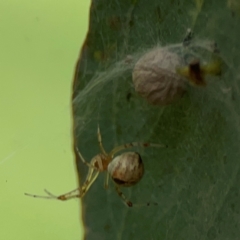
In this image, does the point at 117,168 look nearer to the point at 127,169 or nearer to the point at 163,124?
the point at 127,169

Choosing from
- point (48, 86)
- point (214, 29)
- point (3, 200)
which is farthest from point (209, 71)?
point (3, 200)

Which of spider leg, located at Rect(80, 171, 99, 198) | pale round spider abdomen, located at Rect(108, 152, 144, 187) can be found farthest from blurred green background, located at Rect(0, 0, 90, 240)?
pale round spider abdomen, located at Rect(108, 152, 144, 187)

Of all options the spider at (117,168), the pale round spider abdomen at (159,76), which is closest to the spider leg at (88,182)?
the spider at (117,168)

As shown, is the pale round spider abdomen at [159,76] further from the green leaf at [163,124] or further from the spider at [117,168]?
the spider at [117,168]

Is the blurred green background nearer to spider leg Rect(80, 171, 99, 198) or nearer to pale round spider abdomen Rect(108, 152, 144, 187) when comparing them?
spider leg Rect(80, 171, 99, 198)

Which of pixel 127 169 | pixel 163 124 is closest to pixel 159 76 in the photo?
pixel 163 124

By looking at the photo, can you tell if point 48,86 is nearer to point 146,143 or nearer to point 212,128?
point 146,143
